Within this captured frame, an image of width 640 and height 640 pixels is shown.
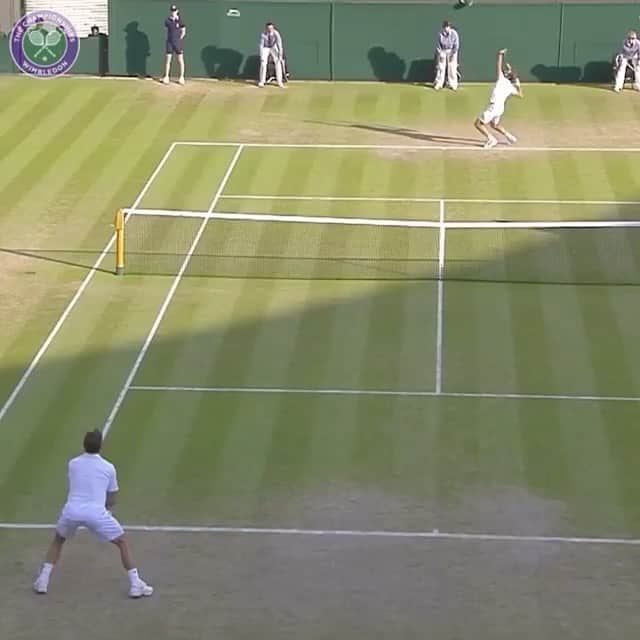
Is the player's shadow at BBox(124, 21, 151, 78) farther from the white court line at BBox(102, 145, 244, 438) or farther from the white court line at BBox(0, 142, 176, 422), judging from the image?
the white court line at BBox(0, 142, 176, 422)

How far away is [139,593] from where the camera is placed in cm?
1672

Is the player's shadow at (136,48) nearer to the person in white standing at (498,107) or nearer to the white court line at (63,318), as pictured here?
the white court line at (63,318)

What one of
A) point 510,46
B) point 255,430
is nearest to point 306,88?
point 510,46

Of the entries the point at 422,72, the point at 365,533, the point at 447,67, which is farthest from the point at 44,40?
the point at 365,533

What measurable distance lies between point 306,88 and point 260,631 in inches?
1268

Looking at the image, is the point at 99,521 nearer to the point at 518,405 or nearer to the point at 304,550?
the point at 304,550

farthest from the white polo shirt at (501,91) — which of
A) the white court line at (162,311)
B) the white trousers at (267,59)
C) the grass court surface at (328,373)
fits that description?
the white trousers at (267,59)

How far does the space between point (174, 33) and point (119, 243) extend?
1755 cm

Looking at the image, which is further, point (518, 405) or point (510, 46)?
point (510, 46)

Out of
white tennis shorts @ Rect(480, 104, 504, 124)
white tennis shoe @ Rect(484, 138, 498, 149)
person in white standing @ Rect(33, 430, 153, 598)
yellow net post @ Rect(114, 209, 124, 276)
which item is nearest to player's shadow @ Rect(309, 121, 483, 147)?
white tennis shoe @ Rect(484, 138, 498, 149)

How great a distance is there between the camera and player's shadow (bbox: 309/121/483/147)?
4056 centimetres

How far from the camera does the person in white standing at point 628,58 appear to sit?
148ft

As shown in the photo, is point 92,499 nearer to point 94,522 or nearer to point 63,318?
point 94,522

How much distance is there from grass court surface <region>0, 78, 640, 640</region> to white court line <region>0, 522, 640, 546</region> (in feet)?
0.13
